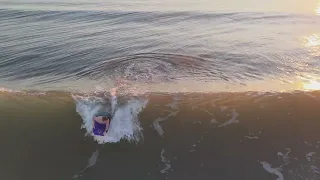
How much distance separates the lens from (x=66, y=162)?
9.43 metres

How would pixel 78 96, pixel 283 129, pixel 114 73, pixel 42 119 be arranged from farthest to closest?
pixel 114 73 → pixel 78 96 → pixel 42 119 → pixel 283 129

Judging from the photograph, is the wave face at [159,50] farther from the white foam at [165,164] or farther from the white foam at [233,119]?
the white foam at [165,164]

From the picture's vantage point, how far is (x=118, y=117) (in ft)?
35.3

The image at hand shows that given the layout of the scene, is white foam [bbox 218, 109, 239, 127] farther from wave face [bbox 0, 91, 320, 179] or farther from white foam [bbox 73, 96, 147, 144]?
white foam [bbox 73, 96, 147, 144]

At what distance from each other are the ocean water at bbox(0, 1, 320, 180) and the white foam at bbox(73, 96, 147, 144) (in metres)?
0.03

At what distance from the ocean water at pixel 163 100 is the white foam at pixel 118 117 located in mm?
30

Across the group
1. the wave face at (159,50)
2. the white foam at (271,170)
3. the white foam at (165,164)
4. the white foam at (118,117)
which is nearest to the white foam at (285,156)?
the white foam at (271,170)

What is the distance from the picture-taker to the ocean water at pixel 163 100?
9297mm

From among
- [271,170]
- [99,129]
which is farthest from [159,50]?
[271,170]

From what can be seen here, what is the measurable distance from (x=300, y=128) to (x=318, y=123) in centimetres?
54

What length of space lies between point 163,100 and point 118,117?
174 cm

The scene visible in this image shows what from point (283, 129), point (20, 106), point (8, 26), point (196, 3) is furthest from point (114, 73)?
point (196, 3)

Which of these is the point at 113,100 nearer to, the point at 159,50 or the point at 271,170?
the point at 271,170

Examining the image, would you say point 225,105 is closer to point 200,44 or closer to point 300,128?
point 300,128
